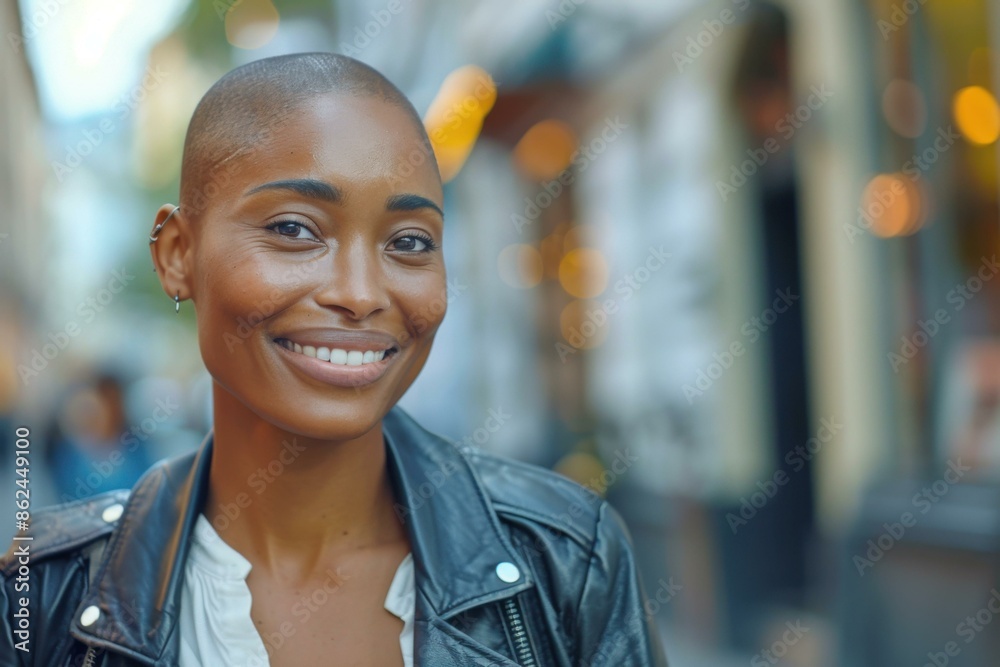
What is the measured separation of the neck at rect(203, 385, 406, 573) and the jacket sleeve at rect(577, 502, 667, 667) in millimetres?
404

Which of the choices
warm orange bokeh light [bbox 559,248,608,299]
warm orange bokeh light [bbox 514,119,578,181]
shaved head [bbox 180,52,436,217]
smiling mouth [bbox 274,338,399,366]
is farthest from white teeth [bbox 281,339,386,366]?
warm orange bokeh light [bbox 514,119,578,181]

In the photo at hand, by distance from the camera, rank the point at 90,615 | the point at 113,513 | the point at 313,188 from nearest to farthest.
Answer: the point at 313,188 → the point at 90,615 → the point at 113,513

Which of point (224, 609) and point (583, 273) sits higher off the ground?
point (224, 609)

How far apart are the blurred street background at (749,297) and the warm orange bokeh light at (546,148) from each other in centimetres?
4

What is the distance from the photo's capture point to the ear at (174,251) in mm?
1902

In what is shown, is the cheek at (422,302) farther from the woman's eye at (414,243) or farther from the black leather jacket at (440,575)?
the black leather jacket at (440,575)

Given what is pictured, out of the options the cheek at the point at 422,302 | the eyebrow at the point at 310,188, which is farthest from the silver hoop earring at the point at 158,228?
the cheek at the point at 422,302

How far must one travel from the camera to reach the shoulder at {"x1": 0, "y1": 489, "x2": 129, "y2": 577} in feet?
6.29

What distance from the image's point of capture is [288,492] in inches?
76.4

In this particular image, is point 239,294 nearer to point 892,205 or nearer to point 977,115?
point 977,115

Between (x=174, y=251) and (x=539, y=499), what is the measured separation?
2.91 ft

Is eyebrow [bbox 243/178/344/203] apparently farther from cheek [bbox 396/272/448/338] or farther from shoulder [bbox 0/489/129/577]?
shoulder [bbox 0/489/129/577]

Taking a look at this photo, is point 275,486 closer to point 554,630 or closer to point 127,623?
point 127,623

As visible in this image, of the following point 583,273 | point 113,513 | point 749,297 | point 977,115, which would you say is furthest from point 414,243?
point 583,273
